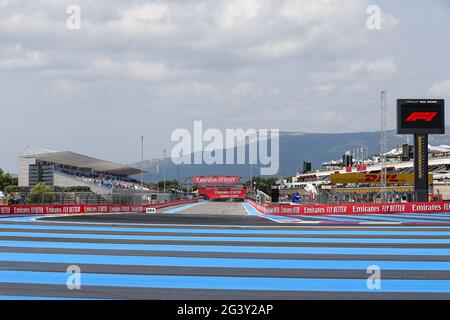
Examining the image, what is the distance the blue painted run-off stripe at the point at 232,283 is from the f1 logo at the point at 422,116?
2778cm

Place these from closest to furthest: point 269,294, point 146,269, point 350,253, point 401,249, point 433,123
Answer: point 269,294 → point 146,269 → point 350,253 → point 401,249 → point 433,123

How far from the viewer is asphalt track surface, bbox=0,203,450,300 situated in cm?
790

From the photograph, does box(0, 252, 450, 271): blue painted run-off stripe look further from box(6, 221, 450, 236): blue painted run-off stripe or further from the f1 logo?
the f1 logo

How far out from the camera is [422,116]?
34969 mm

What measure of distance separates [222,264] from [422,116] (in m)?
27.7

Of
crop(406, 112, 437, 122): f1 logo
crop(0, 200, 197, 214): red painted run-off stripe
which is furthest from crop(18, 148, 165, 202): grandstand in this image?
crop(406, 112, 437, 122): f1 logo

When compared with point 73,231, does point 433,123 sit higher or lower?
higher

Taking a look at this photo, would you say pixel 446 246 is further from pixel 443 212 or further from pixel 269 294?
pixel 443 212

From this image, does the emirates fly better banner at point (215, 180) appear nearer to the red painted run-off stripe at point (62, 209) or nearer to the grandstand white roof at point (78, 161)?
the grandstand white roof at point (78, 161)

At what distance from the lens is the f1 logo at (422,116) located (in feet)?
115

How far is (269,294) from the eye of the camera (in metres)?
7.72

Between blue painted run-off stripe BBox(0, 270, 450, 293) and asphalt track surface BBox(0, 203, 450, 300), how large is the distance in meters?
0.01

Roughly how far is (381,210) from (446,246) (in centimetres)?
1854
